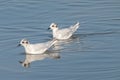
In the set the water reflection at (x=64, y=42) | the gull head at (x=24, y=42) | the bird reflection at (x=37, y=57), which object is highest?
the gull head at (x=24, y=42)

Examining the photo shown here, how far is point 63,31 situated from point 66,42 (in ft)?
1.95

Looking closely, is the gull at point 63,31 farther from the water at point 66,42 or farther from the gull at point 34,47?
the gull at point 34,47

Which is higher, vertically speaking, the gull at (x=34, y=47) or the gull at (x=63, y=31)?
the gull at (x=63, y=31)

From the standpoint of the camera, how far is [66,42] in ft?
85.5

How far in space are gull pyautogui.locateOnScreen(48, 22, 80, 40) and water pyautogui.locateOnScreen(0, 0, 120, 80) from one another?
14.5 inches

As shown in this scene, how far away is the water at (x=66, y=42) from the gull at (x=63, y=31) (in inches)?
14.5

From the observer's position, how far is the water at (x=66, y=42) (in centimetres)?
2205

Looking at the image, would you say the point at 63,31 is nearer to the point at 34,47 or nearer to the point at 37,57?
the point at 34,47

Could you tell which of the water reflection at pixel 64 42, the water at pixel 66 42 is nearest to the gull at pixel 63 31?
the water reflection at pixel 64 42

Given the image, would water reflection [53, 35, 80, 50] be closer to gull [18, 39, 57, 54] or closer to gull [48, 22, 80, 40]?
gull [48, 22, 80, 40]

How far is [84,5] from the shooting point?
102ft

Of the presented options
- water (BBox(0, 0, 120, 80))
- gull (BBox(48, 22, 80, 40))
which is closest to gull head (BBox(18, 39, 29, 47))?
water (BBox(0, 0, 120, 80))

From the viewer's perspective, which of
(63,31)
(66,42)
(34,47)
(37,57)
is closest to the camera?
(37,57)

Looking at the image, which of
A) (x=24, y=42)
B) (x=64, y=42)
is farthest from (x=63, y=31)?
(x=24, y=42)
